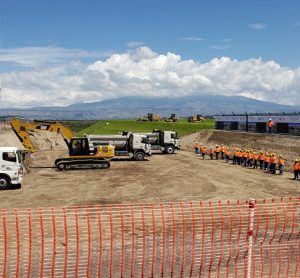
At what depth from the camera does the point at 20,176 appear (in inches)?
1041

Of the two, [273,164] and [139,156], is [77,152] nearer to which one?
[139,156]

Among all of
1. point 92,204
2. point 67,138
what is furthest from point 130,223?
point 67,138

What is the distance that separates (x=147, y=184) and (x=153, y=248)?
14.6 meters

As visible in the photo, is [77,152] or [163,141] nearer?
[77,152]

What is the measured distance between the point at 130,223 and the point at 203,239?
3590mm

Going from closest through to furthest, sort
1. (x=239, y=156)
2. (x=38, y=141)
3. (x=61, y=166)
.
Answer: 1. (x=61, y=166)
2. (x=239, y=156)
3. (x=38, y=141)

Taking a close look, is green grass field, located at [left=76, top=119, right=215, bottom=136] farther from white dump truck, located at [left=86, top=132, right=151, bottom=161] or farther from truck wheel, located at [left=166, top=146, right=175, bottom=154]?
white dump truck, located at [left=86, top=132, right=151, bottom=161]

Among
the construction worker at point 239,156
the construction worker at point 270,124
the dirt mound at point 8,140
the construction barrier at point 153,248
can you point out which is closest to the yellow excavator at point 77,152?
the construction worker at point 239,156

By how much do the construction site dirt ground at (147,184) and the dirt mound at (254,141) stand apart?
72 cm

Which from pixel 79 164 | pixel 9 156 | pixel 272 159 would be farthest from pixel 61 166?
pixel 272 159

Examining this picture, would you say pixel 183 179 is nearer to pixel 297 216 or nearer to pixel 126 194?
pixel 126 194

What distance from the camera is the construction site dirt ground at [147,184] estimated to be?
23.9m

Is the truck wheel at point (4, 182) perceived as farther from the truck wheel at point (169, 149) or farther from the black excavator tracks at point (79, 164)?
the truck wheel at point (169, 149)

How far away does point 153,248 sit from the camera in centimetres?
1413
